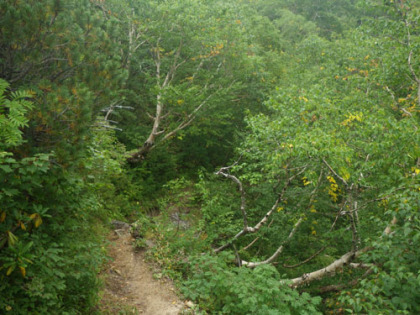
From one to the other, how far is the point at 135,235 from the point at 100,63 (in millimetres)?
5470

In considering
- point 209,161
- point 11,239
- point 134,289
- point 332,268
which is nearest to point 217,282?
point 134,289

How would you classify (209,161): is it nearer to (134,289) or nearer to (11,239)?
(134,289)

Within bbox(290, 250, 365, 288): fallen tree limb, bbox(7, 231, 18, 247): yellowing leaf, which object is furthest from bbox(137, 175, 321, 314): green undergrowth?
bbox(7, 231, 18, 247): yellowing leaf

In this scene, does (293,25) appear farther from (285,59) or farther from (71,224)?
(71,224)

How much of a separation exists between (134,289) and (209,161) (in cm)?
921

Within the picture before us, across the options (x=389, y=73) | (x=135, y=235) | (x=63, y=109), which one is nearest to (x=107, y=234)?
(x=135, y=235)

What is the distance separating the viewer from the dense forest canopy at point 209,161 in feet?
12.2

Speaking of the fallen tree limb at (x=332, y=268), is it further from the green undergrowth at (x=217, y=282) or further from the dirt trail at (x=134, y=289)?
the dirt trail at (x=134, y=289)

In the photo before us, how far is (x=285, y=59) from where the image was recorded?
19.7m

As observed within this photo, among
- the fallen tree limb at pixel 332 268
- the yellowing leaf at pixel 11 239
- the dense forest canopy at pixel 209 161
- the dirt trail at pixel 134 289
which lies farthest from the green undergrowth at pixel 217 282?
the yellowing leaf at pixel 11 239

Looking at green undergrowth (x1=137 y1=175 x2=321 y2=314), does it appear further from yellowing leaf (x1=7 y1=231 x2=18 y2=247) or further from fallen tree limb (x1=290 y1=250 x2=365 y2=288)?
yellowing leaf (x1=7 y1=231 x2=18 y2=247)

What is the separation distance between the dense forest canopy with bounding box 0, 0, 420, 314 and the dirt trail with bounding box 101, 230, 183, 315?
1.43 ft

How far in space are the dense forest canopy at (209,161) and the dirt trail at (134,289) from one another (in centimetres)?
44

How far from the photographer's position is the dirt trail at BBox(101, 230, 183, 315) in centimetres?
566
